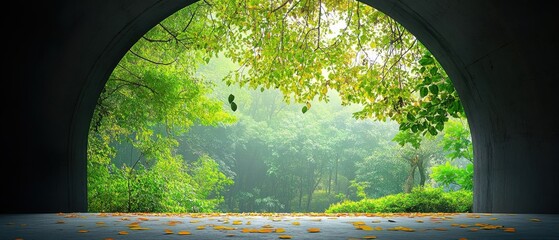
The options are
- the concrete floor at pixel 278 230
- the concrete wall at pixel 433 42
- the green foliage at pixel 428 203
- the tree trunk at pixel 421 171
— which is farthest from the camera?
the tree trunk at pixel 421 171

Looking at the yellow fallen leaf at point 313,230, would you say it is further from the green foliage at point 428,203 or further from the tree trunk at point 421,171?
the tree trunk at point 421,171

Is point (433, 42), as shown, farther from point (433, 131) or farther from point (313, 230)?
point (313, 230)

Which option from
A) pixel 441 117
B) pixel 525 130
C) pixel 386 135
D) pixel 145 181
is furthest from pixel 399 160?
pixel 525 130

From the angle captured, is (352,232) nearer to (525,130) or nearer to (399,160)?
(525,130)

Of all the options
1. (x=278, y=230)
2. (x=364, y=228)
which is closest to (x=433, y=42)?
(x=364, y=228)

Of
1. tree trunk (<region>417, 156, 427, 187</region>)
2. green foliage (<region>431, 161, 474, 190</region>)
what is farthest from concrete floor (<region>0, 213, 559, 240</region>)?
tree trunk (<region>417, 156, 427, 187</region>)

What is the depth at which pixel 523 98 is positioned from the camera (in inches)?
239

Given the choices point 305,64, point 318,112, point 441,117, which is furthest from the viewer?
point 318,112

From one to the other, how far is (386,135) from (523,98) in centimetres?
4143

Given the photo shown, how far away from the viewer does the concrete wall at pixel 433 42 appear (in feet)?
19.2

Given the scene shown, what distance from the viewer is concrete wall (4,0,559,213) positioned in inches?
231

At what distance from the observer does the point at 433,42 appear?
22.7ft

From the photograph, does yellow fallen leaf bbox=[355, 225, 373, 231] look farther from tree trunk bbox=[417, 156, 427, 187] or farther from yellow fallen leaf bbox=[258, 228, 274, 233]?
tree trunk bbox=[417, 156, 427, 187]

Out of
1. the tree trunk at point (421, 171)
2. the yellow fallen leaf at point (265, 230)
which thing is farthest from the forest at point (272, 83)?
the tree trunk at point (421, 171)
